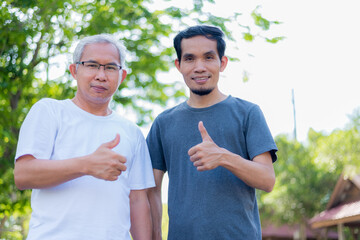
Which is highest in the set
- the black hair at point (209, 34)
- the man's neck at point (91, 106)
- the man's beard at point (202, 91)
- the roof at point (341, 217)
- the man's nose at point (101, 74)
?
the black hair at point (209, 34)

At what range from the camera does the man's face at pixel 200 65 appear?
10.3 ft

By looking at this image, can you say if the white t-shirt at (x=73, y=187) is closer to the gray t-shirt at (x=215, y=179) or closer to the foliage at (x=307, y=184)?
the gray t-shirt at (x=215, y=179)

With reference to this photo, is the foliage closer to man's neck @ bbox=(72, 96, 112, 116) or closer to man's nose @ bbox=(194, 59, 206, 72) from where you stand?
man's nose @ bbox=(194, 59, 206, 72)

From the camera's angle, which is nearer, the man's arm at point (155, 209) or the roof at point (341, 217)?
the man's arm at point (155, 209)

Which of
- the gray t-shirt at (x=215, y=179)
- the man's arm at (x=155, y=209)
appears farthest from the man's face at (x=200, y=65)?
the man's arm at (x=155, y=209)

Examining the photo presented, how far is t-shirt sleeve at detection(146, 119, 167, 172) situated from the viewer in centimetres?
335

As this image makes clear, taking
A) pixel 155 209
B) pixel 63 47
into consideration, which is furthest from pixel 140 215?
pixel 63 47

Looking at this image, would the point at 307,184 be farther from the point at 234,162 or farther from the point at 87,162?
the point at 87,162

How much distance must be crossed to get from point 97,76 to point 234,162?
0.98 m

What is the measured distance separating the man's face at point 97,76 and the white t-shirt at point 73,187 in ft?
0.37

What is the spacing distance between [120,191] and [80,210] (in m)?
0.29

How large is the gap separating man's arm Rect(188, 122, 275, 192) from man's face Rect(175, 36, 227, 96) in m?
0.44

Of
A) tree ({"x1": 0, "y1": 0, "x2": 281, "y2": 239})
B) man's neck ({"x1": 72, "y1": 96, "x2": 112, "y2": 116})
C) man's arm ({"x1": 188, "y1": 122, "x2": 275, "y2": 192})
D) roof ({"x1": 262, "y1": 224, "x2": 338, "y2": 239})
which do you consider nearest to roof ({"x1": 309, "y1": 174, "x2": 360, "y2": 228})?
roof ({"x1": 262, "y1": 224, "x2": 338, "y2": 239})

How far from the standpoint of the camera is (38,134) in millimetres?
2553
